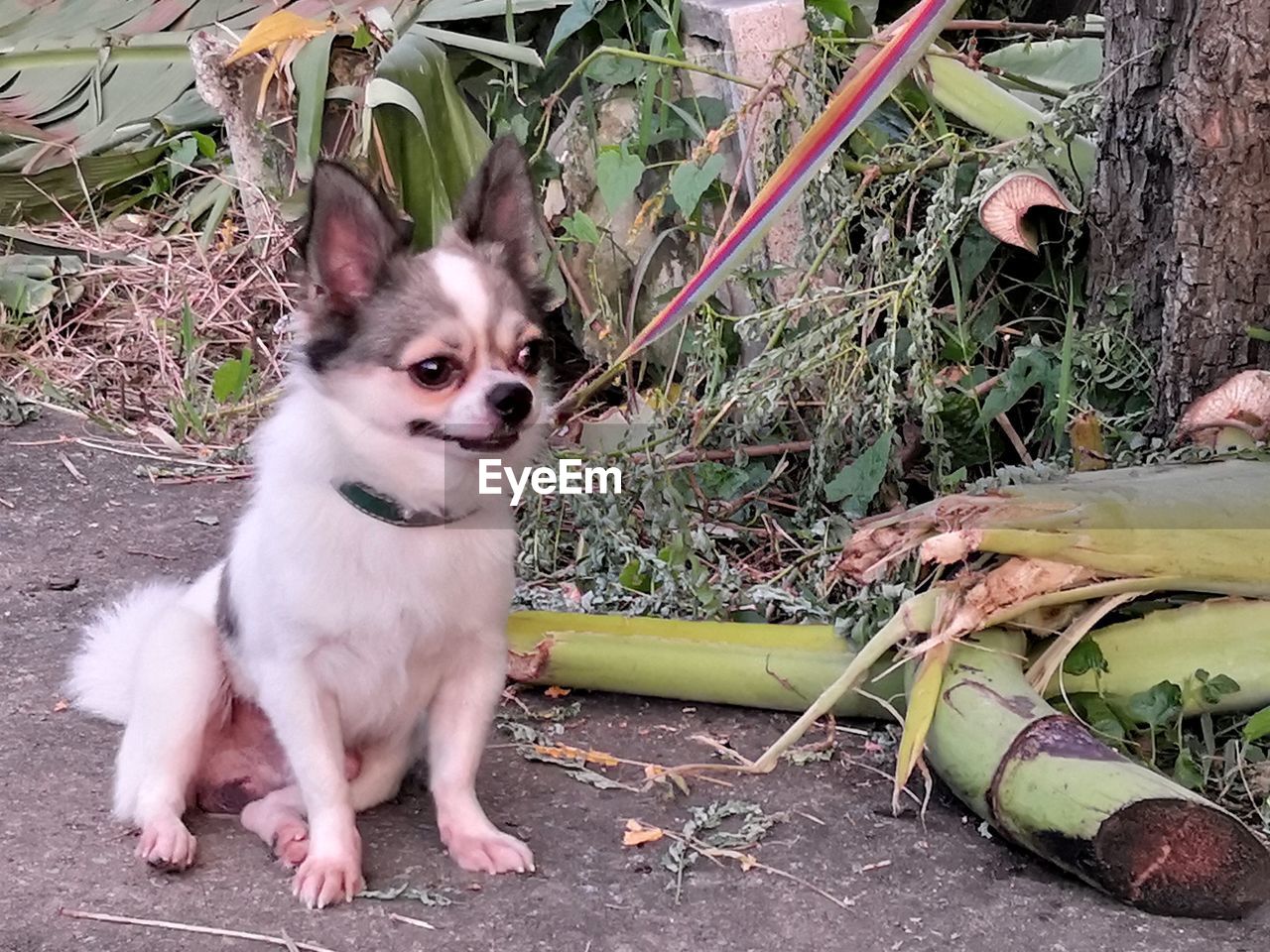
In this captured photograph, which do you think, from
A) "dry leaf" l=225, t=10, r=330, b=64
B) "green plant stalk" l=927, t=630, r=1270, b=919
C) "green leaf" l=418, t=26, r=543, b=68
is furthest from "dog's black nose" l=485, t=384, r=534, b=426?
"dry leaf" l=225, t=10, r=330, b=64

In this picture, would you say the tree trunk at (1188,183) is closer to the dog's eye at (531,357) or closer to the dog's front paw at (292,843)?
the dog's eye at (531,357)

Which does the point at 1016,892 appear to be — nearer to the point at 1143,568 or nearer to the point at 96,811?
the point at 1143,568

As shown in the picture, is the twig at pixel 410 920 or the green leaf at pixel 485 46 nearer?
the twig at pixel 410 920

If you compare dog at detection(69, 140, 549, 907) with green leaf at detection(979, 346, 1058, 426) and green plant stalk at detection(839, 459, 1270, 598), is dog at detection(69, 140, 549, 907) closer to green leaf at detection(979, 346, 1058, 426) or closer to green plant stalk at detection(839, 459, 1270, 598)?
green plant stalk at detection(839, 459, 1270, 598)

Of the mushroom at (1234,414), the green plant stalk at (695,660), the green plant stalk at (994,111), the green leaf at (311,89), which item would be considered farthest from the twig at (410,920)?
the green leaf at (311,89)

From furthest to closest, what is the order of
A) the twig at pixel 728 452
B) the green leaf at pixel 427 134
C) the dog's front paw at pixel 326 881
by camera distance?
the green leaf at pixel 427 134 → the twig at pixel 728 452 → the dog's front paw at pixel 326 881

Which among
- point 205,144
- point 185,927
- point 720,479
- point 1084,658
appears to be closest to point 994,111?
point 720,479

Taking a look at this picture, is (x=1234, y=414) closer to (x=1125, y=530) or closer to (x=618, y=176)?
(x=1125, y=530)

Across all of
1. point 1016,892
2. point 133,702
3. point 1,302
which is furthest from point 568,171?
point 1016,892

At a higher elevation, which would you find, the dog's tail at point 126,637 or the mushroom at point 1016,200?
the mushroom at point 1016,200
